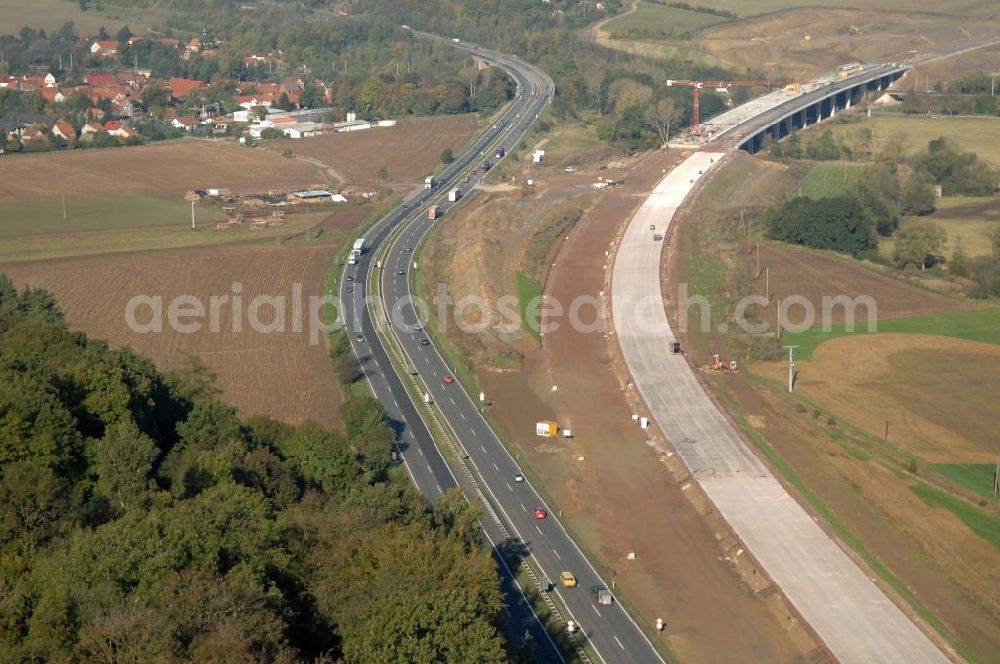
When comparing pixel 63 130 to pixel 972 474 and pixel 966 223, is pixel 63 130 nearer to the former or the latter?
pixel 966 223

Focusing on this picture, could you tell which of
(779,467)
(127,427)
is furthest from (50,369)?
(779,467)

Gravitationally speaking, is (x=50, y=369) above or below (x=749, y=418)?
above

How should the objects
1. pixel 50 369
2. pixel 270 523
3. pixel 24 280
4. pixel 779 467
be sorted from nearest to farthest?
pixel 270 523
pixel 50 369
pixel 779 467
pixel 24 280

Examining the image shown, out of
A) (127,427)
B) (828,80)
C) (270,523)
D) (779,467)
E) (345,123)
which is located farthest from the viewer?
(828,80)

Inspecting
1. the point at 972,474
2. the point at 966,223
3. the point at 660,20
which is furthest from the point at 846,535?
the point at 660,20

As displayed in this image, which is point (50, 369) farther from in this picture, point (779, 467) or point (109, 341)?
point (779, 467)

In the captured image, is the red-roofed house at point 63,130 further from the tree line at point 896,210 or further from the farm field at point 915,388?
the farm field at point 915,388

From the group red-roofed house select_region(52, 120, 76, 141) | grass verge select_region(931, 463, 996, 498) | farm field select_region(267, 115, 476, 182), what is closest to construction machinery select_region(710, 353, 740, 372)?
grass verge select_region(931, 463, 996, 498)

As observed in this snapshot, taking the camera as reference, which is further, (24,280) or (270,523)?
(24,280)

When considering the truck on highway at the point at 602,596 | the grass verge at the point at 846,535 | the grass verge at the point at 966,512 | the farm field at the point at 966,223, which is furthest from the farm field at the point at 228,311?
the farm field at the point at 966,223
